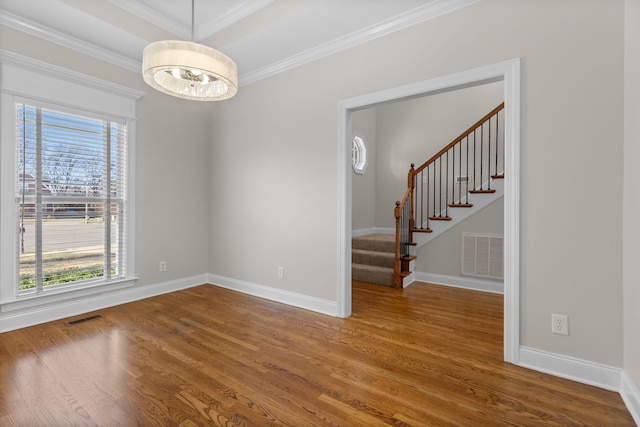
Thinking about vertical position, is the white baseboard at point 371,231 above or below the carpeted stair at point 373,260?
above

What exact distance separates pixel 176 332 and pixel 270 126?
245cm

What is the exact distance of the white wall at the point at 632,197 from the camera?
167 cm

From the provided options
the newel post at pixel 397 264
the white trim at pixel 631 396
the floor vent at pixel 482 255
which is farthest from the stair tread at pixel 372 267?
the white trim at pixel 631 396

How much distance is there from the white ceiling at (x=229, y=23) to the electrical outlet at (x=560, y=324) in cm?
243

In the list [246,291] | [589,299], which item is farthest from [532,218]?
[246,291]

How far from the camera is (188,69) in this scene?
1827 mm

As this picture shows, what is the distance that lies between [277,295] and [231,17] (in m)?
3.05

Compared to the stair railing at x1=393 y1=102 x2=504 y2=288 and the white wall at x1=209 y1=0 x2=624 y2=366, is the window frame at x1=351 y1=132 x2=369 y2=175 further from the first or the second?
the white wall at x1=209 y1=0 x2=624 y2=366

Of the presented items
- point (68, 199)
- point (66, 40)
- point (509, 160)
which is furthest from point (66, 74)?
point (509, 160)

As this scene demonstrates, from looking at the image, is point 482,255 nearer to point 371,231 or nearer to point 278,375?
point 371,231

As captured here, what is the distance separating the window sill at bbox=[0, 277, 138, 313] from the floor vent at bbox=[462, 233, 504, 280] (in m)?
4.38

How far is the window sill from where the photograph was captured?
2.77 m

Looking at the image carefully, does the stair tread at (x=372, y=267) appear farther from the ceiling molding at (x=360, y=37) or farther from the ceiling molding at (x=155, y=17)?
the ceiling molding at (x=155, y=17)

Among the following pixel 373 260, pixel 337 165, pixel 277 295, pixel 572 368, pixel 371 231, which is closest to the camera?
pixel 572 368
